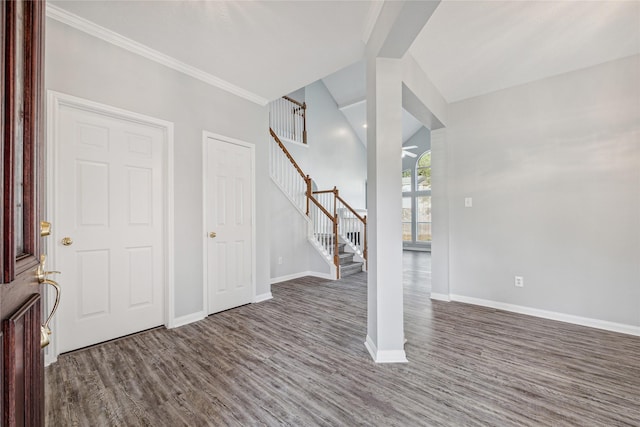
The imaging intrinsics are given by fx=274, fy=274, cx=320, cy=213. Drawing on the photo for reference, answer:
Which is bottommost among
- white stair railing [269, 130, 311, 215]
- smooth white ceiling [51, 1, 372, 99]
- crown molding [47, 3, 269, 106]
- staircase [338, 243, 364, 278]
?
staircase [338, 243, 364, 278]

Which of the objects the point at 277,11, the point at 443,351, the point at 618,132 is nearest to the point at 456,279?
the point at 443,351

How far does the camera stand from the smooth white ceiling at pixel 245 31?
2.07 m

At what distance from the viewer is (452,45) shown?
8.23 feet

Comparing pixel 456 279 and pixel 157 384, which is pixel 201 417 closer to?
pixel 157 384

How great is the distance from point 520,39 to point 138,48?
3.42 meters

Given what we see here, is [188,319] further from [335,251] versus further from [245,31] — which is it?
[245,31]

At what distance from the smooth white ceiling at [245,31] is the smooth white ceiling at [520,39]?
2.33 feet

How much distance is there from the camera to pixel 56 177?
2.09 metres

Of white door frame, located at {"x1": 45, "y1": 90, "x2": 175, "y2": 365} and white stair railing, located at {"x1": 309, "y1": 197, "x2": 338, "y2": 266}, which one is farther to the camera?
white stair railing, located at {"x1": 309, "y1": 197, "x2": 338, "y2": 266}

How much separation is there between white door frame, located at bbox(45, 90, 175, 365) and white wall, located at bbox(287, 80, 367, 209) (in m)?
3.70

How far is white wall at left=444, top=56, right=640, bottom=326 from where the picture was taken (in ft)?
8.52

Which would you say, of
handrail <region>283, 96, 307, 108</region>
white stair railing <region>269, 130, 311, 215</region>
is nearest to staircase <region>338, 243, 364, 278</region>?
white stair railing <region>269, 130, 311, 215</region>

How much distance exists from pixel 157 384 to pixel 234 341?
69 cm

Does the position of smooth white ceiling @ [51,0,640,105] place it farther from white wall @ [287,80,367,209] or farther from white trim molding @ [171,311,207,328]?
white wall @ [287,80,367,209]
